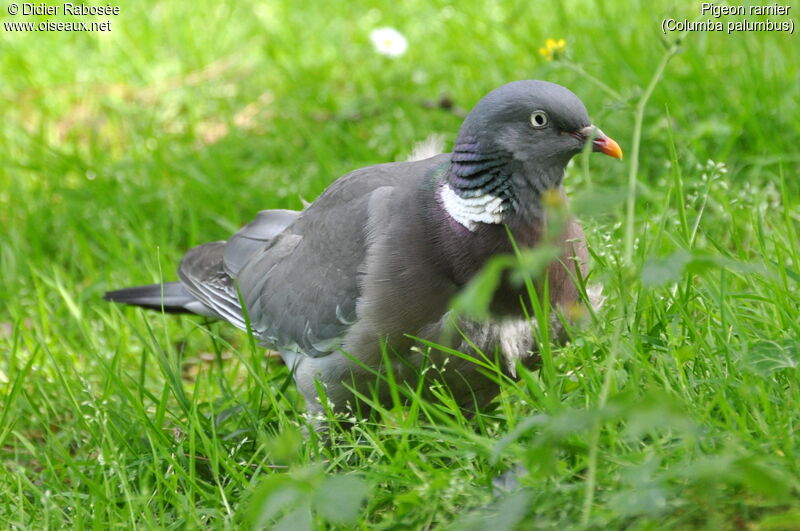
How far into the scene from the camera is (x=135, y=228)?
4.59 meters

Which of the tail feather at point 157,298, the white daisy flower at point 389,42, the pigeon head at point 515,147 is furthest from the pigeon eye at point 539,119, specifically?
the white daisy flower at point 389,42

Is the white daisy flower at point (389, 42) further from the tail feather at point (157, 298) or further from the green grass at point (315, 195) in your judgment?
the tail feather at point (157, 298)

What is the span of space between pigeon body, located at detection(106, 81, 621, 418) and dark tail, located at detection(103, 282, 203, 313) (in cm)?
74

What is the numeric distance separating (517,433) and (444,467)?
0.51 m

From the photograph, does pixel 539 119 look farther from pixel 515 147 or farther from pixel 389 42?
pixel 389 42

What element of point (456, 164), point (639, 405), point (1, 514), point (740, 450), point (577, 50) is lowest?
point (1, 514)

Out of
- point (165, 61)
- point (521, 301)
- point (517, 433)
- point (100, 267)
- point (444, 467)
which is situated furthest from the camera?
point (165, 61)

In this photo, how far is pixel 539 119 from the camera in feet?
9.24

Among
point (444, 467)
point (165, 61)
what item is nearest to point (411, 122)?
point (165, 61)

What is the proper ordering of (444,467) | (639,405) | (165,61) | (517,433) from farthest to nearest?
1. (165,61)
2. (444,467)
3. (517,433)
4. (639,405)

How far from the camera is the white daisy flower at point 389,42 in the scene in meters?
5.33

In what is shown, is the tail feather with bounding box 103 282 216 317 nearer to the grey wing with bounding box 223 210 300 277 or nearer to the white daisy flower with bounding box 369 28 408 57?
the grey wing with bounding box 223 210 300 277

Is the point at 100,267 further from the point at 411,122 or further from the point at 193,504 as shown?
the point at 193,504

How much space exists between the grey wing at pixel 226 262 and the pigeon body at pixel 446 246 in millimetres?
501
